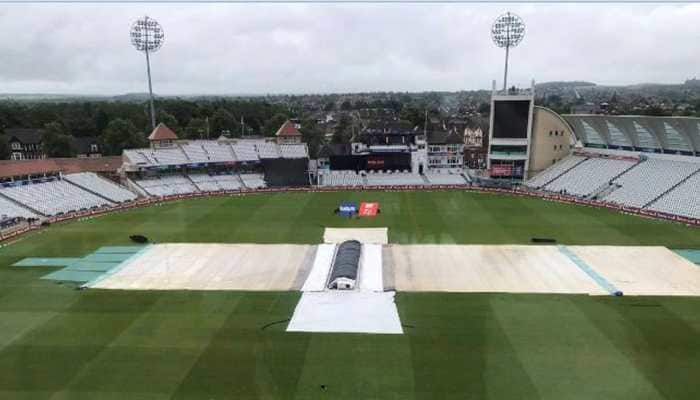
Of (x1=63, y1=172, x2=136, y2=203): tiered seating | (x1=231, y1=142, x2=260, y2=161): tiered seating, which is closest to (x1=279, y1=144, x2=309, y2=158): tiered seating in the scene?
(x1=231, y1=142, x2=260, y2=161): tiered seating

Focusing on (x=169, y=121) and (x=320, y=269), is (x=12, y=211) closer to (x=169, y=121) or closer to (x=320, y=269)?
(x=320, y=269)

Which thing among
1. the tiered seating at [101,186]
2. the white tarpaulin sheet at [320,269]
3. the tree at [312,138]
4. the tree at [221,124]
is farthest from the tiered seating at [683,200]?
the tree at [221,124]

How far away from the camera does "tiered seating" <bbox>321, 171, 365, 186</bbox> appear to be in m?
46.5

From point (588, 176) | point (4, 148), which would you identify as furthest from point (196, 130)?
point (588, 176)

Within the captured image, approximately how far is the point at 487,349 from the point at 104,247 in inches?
845

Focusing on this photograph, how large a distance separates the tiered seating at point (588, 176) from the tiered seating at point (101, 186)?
37.0 m

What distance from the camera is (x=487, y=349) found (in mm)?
14508

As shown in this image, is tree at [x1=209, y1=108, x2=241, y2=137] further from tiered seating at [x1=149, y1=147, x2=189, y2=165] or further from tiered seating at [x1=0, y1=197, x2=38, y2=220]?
tiered seating at [x1=0, y1=197, x2=38, y2=220]

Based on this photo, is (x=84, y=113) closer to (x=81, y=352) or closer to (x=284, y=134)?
(x=284, y=134)

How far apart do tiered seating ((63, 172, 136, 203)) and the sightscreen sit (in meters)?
33.9

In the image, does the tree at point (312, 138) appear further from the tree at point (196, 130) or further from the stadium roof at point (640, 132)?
the stadium roof at point (640, 132)

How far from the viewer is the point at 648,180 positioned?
3781cm

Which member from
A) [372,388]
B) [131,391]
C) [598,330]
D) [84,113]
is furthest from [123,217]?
[84,113]

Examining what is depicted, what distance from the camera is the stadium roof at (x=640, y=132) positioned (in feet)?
121
